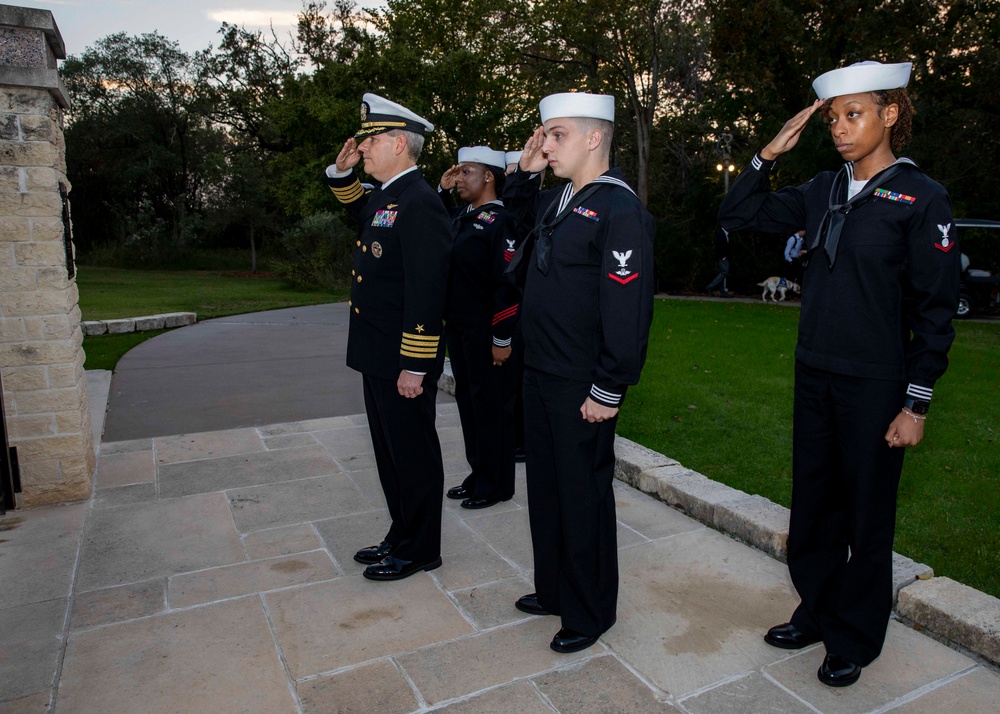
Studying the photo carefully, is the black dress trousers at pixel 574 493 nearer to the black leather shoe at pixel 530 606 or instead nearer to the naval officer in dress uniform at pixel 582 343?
the naval officer in dress uniform at pixel 582 343

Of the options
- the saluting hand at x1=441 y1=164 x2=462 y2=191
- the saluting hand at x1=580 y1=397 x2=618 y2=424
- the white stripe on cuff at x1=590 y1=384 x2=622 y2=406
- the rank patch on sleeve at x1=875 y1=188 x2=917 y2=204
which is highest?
the saluting hand at x1=441 y1=164 x2=462 y2=191

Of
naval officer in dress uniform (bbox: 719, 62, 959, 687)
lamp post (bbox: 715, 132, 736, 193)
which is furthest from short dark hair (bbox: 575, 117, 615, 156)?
lamp post (bbox: 715, 132, 736, 193)

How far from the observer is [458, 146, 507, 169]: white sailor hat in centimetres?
484

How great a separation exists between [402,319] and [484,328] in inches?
46.5

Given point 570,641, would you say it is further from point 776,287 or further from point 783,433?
point 776,287

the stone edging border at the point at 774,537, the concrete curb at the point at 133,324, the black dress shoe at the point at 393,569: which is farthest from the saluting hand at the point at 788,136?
the concrete curb at the point at 133,324

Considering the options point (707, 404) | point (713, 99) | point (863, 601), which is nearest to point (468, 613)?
point (863, 601)

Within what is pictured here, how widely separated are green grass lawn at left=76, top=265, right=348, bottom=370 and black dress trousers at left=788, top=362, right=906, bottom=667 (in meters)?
8.44

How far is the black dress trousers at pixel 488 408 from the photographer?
4.60 meters

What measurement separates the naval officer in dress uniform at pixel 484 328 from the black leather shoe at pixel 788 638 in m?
1.92

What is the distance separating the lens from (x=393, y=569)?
3.64 m

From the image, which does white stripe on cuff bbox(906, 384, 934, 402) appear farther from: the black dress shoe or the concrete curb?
the concrete curb

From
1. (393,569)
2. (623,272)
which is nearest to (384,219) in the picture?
(623,272)

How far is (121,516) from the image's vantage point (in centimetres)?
444
